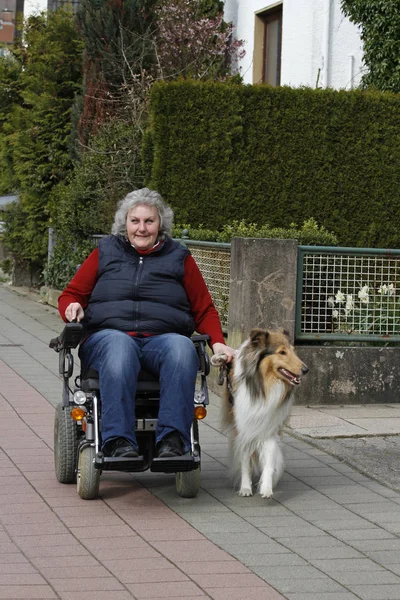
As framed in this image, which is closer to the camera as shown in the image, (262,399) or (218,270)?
(262,399)

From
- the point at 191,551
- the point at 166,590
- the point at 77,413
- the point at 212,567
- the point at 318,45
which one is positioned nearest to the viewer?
the point at 166,590

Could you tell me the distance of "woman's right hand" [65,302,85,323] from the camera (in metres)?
6.72

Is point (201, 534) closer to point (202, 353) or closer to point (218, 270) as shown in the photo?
point (202, 353)

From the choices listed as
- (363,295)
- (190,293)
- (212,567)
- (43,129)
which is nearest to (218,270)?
(363,295)

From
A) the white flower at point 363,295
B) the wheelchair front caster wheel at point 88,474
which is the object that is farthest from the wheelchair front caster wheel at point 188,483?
the white flower at point 363,295

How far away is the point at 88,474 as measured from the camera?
6543mm

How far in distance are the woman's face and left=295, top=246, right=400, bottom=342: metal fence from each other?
11.4 ft

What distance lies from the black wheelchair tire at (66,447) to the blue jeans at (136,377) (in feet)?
1.53

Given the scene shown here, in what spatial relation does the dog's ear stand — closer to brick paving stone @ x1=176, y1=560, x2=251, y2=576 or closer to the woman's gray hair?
the woman's gray hair

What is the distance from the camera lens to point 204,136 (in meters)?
14.3

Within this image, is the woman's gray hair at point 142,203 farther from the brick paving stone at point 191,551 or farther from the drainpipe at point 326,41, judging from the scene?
the drainpipe at point 326,41

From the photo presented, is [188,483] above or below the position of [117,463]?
below

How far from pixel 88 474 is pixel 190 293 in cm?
129

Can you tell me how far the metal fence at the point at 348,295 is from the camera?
10.4m
